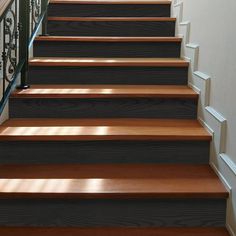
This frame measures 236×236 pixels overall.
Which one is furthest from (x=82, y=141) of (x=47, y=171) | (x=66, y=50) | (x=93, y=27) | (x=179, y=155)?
(x=93, y=27)

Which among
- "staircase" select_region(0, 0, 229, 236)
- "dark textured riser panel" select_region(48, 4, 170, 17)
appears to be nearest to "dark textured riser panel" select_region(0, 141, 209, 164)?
"staircase" select_region(0, 0, 229, 236)

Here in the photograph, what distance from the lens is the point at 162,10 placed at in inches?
137

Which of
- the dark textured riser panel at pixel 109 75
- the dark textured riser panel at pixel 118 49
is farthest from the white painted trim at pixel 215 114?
the dark textured riser panel at pixel 118 49

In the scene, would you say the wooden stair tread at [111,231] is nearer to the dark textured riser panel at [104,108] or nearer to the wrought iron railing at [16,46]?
the wrought iron railing at [16,46]

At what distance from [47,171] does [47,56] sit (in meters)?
1.32

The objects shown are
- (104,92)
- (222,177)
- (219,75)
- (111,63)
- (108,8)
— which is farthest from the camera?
(108,8)

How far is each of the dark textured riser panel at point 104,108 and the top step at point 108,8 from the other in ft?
4.63

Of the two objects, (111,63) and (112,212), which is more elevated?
(111,63)

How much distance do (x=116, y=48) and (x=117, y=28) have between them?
374 millimetres

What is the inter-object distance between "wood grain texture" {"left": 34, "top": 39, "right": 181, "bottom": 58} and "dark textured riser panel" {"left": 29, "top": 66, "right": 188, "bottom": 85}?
0.33 metres

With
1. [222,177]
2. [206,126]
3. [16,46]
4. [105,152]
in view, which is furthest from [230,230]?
[16,46]

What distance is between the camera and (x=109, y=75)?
2672 mm

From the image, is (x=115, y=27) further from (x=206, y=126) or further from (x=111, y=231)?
(x=111, y=231)

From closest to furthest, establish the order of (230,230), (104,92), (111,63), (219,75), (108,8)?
(230,230) → (219,75) → (104,92) → (111,63) → (108,8)
